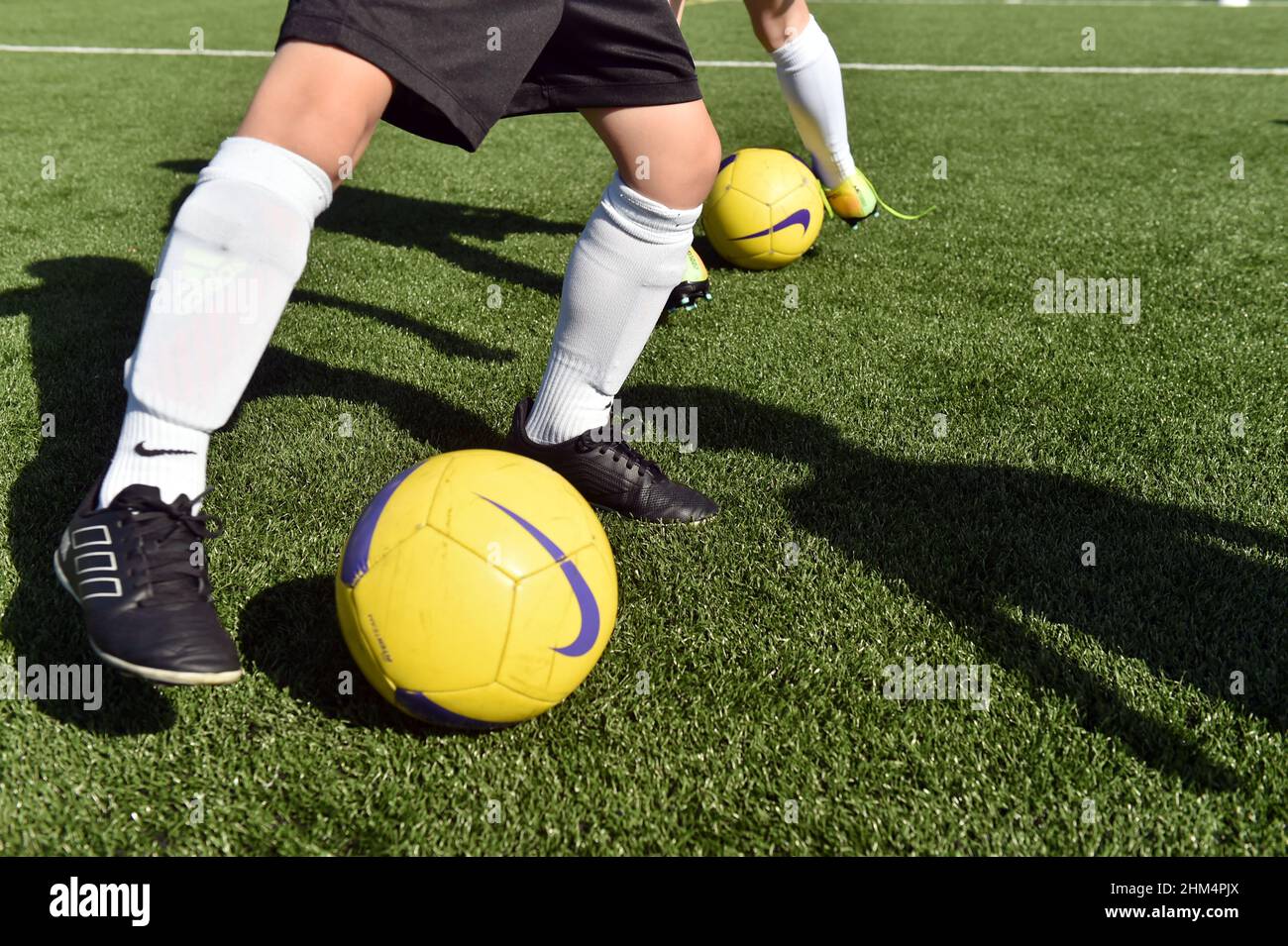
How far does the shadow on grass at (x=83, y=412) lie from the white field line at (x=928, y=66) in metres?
8.42

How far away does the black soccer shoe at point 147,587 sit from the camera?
64.7 inches

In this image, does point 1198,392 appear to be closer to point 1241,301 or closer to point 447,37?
point 1241,301

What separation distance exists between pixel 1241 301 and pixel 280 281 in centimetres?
408

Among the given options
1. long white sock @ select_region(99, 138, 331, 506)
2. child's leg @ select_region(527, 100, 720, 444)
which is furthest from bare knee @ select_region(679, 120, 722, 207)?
long white sock @ select_region(99, 138, 331, 506)

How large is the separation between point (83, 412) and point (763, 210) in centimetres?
284

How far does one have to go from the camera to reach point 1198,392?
3.31 metres

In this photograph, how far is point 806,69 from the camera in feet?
13.2

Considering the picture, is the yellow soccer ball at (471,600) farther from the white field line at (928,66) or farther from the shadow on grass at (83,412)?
the white field line at (928,66)

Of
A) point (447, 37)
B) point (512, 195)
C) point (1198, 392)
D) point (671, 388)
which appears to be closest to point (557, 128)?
point (512, 195)

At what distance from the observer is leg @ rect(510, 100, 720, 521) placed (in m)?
2.20

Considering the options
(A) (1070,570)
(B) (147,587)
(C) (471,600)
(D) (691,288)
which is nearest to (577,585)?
(C) (471,600)

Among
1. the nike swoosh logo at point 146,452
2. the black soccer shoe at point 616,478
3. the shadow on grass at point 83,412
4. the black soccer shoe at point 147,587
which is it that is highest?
the nike swoosh logo at point 146,452

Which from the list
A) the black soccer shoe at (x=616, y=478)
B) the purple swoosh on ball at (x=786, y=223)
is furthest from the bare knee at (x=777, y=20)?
the black soccer shoe at (x=616, y=478)
